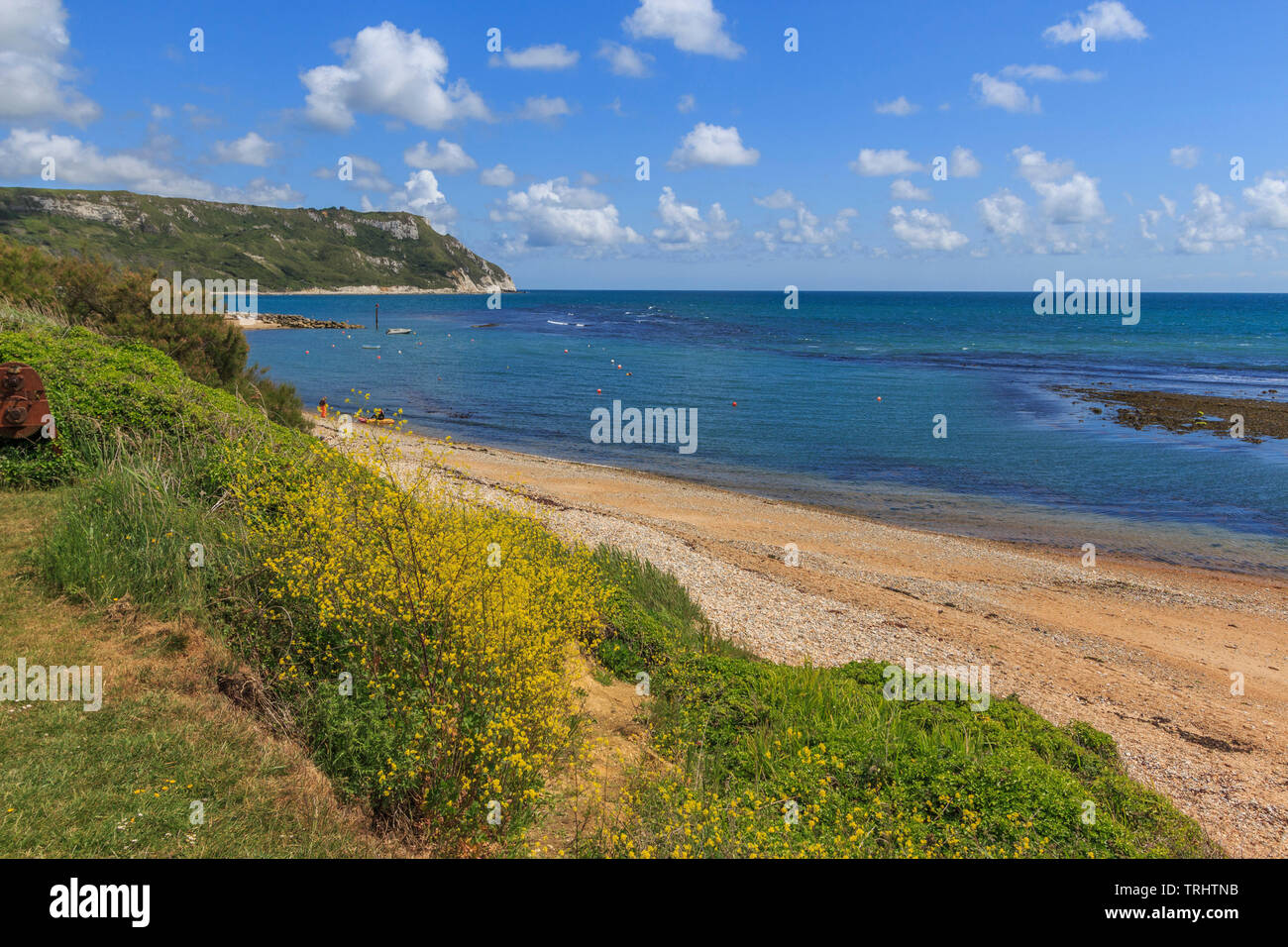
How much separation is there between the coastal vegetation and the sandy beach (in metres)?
1.45

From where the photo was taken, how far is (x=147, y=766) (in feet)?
16.1

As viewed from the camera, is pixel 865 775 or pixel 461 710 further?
pixel 865 775

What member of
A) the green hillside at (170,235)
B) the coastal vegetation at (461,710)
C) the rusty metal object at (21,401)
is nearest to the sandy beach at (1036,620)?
the coastal vegetation at (461,710)

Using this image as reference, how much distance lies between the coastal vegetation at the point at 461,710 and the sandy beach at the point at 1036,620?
1449 millimetres

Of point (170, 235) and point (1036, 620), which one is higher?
point (170, 235)

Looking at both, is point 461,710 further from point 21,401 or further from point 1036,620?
point 1036,620

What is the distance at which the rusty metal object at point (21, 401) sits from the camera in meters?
9.59

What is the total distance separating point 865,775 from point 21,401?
10879 mm

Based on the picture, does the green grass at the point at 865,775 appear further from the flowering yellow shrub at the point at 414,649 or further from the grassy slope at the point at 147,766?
the grassy slope at the point at 147,766

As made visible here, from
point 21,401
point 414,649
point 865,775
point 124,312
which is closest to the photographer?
point 414,649

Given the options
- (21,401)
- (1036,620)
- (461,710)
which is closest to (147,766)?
(461,710)

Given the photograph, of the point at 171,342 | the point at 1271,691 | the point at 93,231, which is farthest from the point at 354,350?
the point at 93,231
